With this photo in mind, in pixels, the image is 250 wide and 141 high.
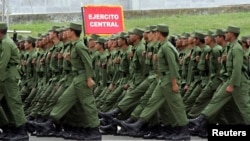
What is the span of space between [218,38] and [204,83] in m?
0.98

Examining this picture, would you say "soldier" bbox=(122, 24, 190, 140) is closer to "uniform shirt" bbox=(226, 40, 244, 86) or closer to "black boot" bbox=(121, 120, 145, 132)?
"black boot" bbox=(121, 120, 145, 132)

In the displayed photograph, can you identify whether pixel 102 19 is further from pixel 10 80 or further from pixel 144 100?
pixel 10 80

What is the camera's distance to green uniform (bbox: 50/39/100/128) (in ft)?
47.5

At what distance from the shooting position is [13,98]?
14.2m

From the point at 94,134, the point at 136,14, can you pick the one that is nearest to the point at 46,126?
the point at 94,134

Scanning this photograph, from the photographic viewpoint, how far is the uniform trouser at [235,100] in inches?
581

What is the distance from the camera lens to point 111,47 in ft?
57.4

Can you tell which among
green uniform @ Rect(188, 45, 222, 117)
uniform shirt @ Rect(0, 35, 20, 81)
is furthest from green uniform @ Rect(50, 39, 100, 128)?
green uniform @ Rect(188, 45, 222, 117)

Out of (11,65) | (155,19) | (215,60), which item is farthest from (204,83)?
(155,19)

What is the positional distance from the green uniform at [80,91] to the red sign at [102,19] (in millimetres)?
7743

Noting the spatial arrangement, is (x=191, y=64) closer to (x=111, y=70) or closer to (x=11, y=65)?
(x=111, y=70)

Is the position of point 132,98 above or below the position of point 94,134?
above

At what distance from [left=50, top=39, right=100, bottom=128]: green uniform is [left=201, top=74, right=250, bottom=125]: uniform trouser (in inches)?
76.4

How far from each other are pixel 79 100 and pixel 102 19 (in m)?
8.57
